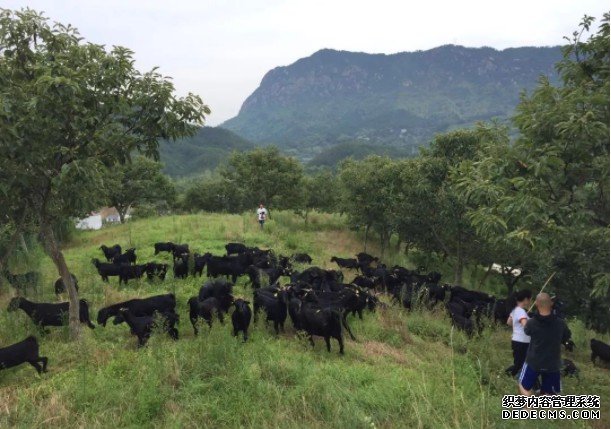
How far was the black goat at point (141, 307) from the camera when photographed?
930 cm

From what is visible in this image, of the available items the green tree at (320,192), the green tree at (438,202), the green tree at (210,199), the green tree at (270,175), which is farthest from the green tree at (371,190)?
the green tree at (210,199)

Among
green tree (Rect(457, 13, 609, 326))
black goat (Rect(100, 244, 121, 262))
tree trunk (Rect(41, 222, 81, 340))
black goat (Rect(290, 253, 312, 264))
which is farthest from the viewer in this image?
black goat (Rect(290, 253, 312, 264))

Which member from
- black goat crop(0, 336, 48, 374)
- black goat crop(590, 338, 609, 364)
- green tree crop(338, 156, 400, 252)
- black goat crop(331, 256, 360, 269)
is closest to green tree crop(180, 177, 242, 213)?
green tree crop(338, 156, 400, 252)

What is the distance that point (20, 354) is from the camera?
22.9 ft

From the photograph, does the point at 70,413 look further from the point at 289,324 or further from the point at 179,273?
the point at 179,273

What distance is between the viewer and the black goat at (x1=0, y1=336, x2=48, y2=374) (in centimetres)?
690

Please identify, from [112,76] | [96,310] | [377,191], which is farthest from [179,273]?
[377,191]

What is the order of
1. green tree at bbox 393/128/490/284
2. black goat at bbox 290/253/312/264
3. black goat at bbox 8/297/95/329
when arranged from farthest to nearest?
1. black goat at bbox 290/253/312/264
2. green tree at bbox 393/128/490/284
3. black goat at bbox 8/297/95/329

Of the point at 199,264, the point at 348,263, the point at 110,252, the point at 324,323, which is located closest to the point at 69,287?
the point at 324,323

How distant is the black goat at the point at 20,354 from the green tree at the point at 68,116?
1.29 m

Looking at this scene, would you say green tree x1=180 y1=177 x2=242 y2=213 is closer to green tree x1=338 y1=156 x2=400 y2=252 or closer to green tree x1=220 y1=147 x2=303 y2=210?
green tree x1=220 y1=147 x2=303 y2=210

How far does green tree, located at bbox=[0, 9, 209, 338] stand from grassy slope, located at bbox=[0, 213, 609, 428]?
1.78 meters

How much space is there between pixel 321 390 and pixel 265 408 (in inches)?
36.9

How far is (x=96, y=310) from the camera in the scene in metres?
10.7
